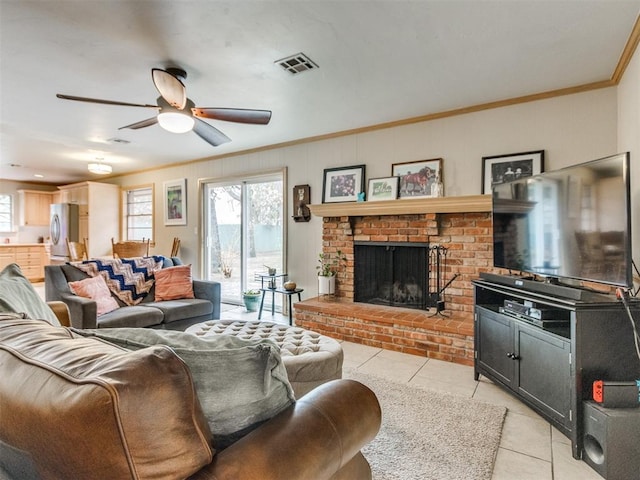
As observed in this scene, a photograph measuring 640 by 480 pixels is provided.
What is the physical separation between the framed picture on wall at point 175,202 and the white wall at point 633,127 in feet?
18.7

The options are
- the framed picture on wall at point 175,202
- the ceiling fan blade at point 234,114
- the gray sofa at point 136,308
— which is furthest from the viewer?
the framed picture on wall at point 175,202

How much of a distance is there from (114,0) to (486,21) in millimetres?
2127

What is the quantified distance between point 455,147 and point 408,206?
788 millimetres

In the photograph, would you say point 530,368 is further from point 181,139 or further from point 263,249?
point 181,139

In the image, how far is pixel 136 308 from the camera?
329 centimetres

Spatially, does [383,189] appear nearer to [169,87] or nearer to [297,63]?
[297,63]

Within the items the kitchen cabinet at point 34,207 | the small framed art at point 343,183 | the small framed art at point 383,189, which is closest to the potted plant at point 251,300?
the small framed art at point 343,183

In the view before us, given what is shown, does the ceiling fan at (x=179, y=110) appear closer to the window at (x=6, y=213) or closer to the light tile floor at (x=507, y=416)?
the light tile floor at (x=507, y=416)

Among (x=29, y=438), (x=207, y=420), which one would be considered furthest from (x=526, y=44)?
(x=29, y=438)

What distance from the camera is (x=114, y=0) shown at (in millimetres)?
1900

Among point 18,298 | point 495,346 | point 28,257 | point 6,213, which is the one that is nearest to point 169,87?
point 18,298

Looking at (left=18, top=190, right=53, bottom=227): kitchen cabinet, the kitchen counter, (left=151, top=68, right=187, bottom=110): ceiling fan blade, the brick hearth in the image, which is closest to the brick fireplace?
the brick hearth

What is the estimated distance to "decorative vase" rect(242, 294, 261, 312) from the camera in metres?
4.96

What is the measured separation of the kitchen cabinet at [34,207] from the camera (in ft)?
26.1
